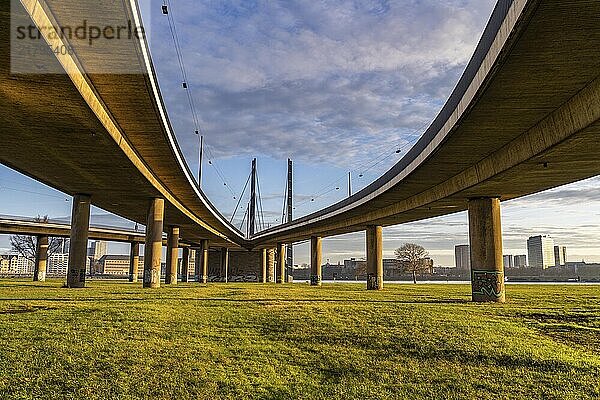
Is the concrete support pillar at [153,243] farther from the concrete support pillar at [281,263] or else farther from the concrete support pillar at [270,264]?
the concrete support pillar at [270,264]

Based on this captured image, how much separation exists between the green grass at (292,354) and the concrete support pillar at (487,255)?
28.3 feet

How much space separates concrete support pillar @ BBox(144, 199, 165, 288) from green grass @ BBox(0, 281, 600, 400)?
22749mm

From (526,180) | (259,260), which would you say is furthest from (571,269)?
(526,180)

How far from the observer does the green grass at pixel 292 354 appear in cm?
1458

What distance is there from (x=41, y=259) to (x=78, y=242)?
1803 inches

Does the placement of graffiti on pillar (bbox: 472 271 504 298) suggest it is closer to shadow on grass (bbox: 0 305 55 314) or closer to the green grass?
the green grass

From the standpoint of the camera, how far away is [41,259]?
86000mm

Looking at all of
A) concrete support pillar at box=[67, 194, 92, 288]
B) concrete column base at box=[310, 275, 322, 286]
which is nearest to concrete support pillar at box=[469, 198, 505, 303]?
concrete support pillar at box=[67, 194, 92, 288]

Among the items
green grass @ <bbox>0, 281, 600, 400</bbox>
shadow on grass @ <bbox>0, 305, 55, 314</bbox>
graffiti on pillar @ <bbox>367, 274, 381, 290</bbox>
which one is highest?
graffiti on pillar @ <bbox>367, 274, 381, 290</bbox>

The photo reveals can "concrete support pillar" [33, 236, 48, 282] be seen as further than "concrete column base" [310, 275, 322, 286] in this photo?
No

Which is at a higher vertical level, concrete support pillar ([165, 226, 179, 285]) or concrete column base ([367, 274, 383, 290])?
concrete support pillar ([165, 226, 179, 285])

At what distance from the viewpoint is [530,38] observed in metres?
14.7

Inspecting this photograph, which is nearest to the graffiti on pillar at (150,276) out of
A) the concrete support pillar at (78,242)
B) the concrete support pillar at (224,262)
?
the concrete support pillar at (78,242)

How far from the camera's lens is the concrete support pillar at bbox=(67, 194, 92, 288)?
46406 millimetres
